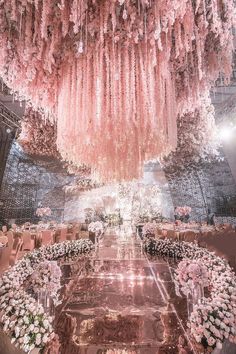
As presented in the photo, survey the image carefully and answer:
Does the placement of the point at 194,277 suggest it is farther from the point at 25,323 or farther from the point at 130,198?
the point at 130,198

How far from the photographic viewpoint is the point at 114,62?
254 centimetres

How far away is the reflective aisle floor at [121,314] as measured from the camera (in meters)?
2.39

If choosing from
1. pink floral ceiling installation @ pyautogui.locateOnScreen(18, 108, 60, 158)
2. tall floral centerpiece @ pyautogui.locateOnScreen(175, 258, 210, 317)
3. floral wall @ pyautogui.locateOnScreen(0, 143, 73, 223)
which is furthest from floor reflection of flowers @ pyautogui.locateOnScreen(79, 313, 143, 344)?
floral wall @ pyautogui.locateOnScreen(0, 143, 73, 223)

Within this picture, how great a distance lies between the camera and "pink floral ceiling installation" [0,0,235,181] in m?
2.11

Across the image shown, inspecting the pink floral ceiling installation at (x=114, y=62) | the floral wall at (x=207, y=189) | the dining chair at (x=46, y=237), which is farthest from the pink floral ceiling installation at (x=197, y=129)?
the dining chair at (x=46, y=237)

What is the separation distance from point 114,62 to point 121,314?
299 cm

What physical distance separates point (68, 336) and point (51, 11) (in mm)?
3105

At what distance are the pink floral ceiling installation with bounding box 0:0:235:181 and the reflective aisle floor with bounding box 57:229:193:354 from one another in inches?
83.9

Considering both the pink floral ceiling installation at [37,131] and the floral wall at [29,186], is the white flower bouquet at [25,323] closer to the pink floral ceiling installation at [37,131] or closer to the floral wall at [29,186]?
the pink floral ceiling installation at [37,131]

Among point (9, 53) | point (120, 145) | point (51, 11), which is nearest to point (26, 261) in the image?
point (120, 145)

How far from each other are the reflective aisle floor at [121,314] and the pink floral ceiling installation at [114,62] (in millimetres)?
2131

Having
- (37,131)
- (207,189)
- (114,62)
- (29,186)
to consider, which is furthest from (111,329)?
(29,186)

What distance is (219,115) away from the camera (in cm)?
911

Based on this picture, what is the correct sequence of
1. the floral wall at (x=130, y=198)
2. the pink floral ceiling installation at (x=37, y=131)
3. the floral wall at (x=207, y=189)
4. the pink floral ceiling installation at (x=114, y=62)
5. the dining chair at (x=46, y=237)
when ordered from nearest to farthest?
the pink floral ceiling installation at (x=114, y=62)
the pink floral ceiling installation at (x=37, y=131)
the dining chair at (x=46, y=237)
the floral wall at (x=207, y=189)
the floral wall at (x=130, y=198)
